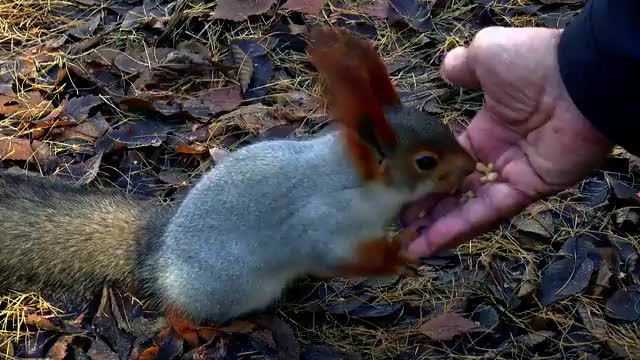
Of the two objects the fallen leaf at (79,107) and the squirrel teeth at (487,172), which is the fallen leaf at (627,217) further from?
the fallen leaf at (79,107)

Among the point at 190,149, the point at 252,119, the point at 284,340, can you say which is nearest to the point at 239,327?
the point at 284,340

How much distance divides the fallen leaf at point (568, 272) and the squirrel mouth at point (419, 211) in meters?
0.43

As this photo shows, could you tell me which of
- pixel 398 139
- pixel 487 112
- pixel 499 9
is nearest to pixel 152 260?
pixel 398 139

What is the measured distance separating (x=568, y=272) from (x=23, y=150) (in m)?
1.68

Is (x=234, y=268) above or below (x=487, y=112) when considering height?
below

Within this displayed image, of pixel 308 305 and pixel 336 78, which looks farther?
pixel 308 305

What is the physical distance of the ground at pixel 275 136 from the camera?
231cm

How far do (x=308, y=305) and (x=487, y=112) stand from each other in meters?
0.71

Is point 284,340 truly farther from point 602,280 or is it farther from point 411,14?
point 411,14

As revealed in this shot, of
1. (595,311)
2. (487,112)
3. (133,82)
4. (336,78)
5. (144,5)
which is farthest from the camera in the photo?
(144,5)

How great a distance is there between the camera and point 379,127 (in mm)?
1863

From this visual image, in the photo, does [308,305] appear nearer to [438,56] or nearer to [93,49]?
[438,56]

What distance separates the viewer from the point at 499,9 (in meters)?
3.24

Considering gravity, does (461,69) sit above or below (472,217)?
above
